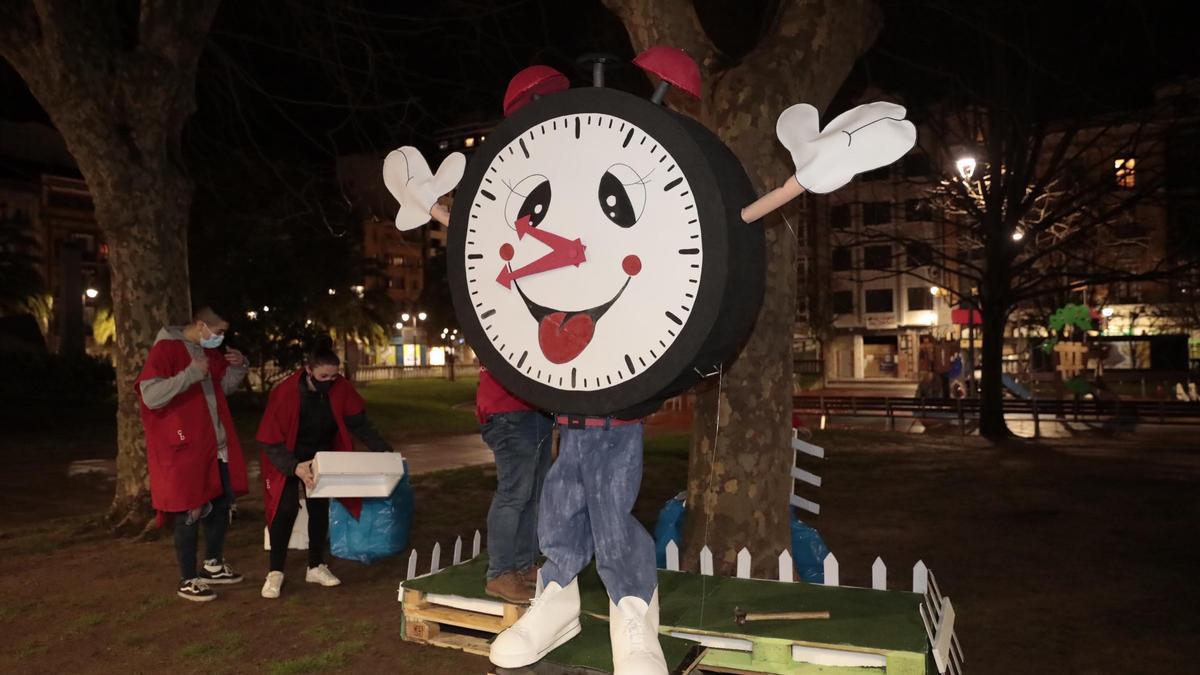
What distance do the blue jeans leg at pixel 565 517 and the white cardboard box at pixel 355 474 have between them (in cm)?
256

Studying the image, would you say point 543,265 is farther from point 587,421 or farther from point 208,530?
point 208,530

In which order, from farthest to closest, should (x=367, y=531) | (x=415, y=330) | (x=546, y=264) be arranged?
(x=415, y=330), (x=367, y=531), (x=546, y=264)

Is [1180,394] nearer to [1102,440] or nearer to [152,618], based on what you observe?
[1102,440]

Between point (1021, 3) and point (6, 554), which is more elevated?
point (1021, 3)

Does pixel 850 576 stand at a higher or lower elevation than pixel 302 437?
lower

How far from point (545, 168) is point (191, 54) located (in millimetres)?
6598

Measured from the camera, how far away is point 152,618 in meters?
4.99

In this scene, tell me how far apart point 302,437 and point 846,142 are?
167 inches

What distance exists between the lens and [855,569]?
612 cm

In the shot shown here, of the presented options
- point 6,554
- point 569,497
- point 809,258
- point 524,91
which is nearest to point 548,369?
point 569,497

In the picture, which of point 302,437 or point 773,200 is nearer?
point 773,200

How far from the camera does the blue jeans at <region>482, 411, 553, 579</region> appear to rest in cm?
358

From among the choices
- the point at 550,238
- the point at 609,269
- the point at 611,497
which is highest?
the point at 550,238

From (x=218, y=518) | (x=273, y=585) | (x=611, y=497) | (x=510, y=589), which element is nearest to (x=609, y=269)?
(x=611, y=497)
